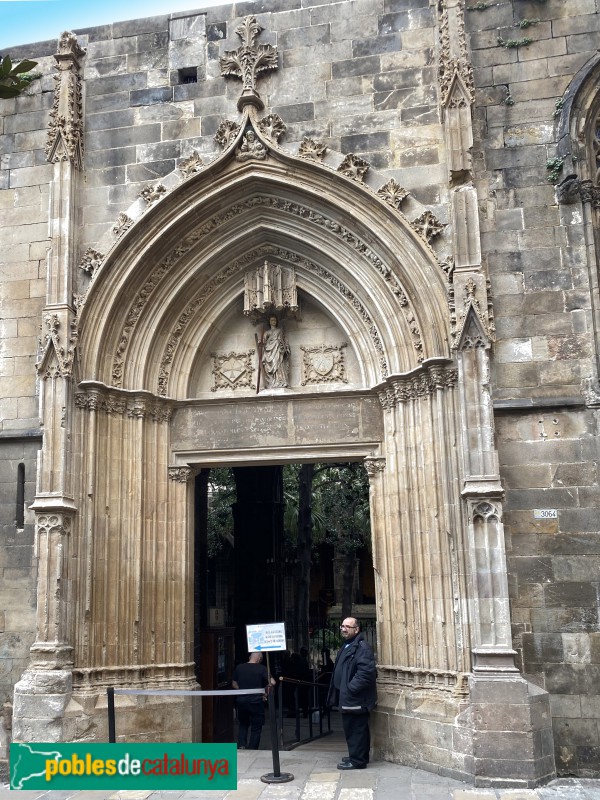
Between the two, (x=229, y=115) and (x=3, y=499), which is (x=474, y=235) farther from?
(x=3, y=499)

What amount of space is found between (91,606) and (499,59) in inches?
320

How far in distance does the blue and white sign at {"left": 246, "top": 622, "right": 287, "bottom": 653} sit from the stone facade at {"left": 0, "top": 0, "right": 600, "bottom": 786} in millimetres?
1490

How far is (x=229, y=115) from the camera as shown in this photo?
35.4 feet

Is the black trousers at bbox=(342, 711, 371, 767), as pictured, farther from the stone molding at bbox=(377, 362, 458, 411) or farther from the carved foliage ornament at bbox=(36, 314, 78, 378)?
the carved foliage ornament at bbox=(36, 314, 78, 378)

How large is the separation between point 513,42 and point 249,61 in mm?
3271

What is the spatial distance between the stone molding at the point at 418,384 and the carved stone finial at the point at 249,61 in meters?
3.93

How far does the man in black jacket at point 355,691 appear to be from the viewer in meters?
8.69

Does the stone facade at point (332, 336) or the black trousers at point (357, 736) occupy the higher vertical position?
the stone facade at point (332, 336)

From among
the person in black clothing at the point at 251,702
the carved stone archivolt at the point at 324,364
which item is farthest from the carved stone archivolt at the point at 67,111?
the person in black clothing at the point at 251,702

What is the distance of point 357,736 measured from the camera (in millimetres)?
8836

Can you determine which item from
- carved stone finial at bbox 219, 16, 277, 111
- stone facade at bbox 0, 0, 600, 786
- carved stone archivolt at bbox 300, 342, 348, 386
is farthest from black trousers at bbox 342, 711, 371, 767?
carved stone finial at bbox 219, 16, 277, 111

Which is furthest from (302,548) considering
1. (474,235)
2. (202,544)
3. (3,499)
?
(474,235)

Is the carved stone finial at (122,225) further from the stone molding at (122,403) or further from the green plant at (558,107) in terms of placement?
the green plant at (558,107)

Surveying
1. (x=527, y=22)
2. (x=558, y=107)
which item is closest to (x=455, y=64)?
(x=527, y=22)
